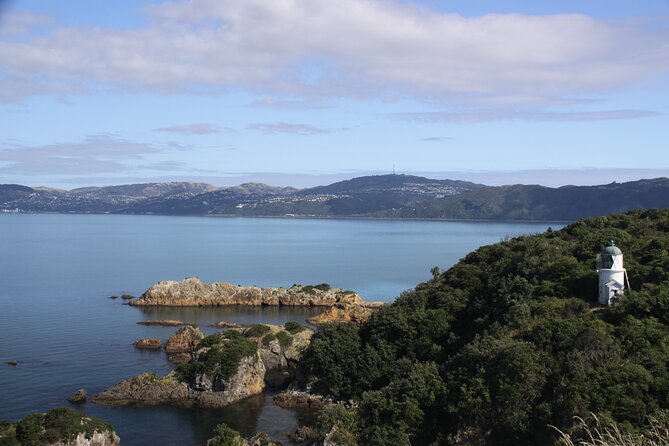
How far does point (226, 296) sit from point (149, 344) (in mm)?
21757

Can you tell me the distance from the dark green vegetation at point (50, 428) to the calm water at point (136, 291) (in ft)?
9.34

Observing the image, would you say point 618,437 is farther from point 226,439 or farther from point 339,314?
point 339,314

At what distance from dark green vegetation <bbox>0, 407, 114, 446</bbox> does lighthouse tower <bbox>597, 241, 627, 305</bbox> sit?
24460mm

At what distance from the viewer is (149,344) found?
165ft

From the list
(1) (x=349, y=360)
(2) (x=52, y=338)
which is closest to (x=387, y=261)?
(2) (x=52, y=338)

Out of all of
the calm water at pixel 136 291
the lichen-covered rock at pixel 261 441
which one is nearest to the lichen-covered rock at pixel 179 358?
the calm water at pixel 136 291

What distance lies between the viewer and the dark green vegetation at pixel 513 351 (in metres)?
25.3

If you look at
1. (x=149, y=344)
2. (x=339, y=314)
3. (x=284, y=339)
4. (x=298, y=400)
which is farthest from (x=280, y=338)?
(x=339, y=314)

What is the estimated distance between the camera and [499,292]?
1446 inches

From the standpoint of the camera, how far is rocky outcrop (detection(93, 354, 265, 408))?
37.1 metres

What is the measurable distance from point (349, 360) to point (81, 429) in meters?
15.0

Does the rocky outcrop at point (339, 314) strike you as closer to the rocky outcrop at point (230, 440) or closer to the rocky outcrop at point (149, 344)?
the rocky outcrop at point (149, 344)

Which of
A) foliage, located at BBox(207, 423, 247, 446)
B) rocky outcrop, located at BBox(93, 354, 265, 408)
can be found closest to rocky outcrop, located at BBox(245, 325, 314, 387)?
rocky outcrop, located at BBox(93, 354, 265, 408)

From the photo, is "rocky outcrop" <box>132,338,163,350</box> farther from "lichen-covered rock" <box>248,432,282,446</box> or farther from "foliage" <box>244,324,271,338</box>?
"lichen-covered rock" <box>248,432,282,446</box>
